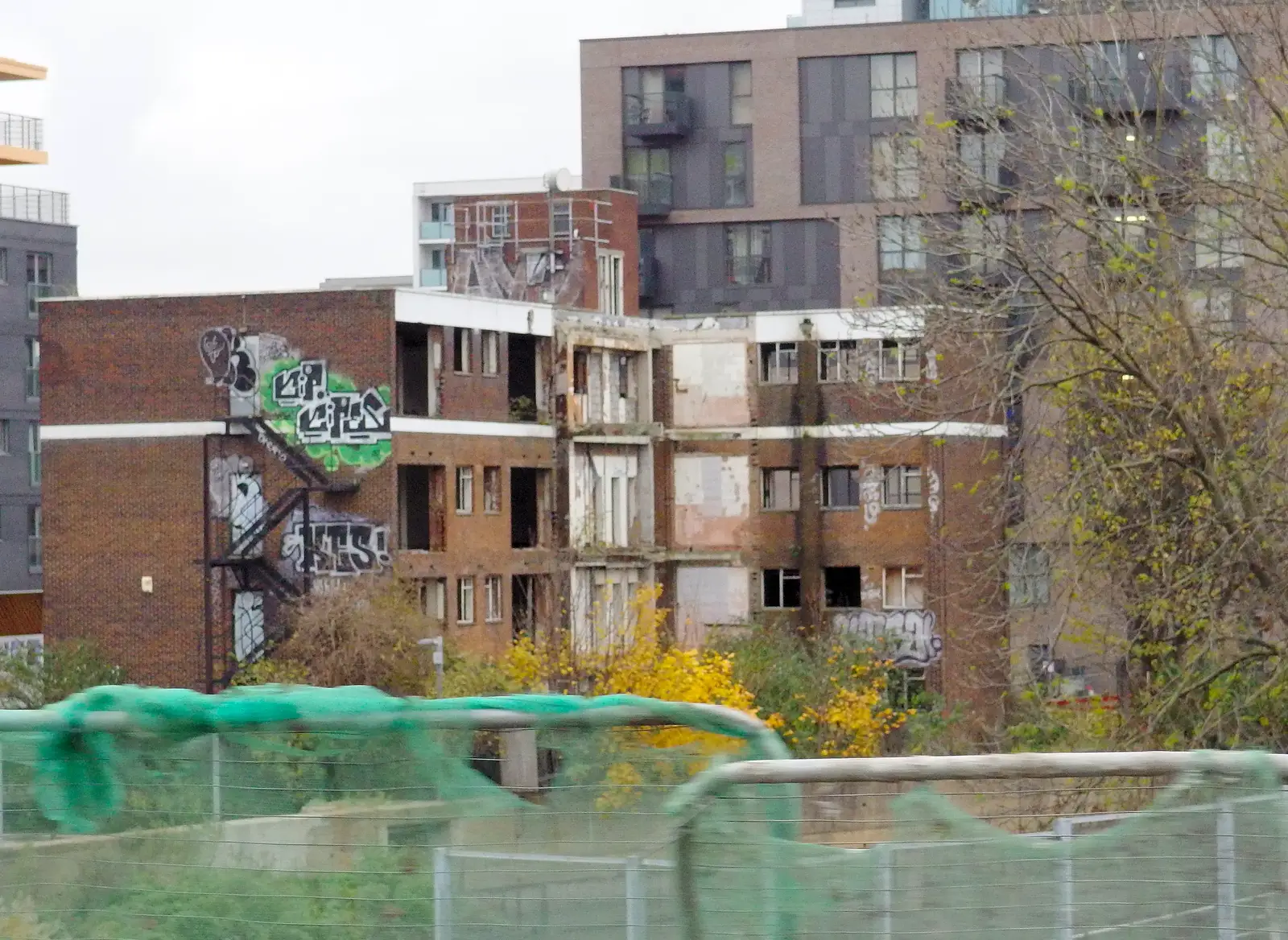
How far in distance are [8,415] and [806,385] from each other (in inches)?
1143

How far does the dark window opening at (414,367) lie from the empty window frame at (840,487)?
15.0 metres

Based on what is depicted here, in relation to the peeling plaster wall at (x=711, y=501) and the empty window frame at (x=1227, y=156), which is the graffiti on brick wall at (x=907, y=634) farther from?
the empty window frame at (x=1227, y=156)

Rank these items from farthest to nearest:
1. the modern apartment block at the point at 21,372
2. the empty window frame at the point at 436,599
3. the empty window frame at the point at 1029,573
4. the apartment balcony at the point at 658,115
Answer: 1. the apartment balcony at the point at 658,115
2. the modern apartment block at the point at 21,372
3. the empty window frame at the point at 436,599
4. the empty window frame at the point at 1029,573

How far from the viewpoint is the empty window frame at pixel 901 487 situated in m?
60.8

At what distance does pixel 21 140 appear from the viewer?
2566 inches

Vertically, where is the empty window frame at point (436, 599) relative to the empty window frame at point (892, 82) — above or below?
below

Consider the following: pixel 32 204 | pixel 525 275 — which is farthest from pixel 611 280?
pixel 32 204

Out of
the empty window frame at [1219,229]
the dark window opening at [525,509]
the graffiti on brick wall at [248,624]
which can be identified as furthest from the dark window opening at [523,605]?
the empty window frame at [1219,229]

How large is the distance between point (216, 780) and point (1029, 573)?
18954 millimetres

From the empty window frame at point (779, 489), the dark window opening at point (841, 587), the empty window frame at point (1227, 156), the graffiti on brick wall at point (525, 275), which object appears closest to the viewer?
the empty window frame at point (1227, 156)

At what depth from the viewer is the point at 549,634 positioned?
53.7 meters

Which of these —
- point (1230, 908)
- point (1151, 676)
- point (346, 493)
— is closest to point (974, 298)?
point (1151, 676)

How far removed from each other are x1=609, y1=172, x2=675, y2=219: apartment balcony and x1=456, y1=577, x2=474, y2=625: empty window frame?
28.9 metres

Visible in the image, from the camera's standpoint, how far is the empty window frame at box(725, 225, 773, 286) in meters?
77.6
